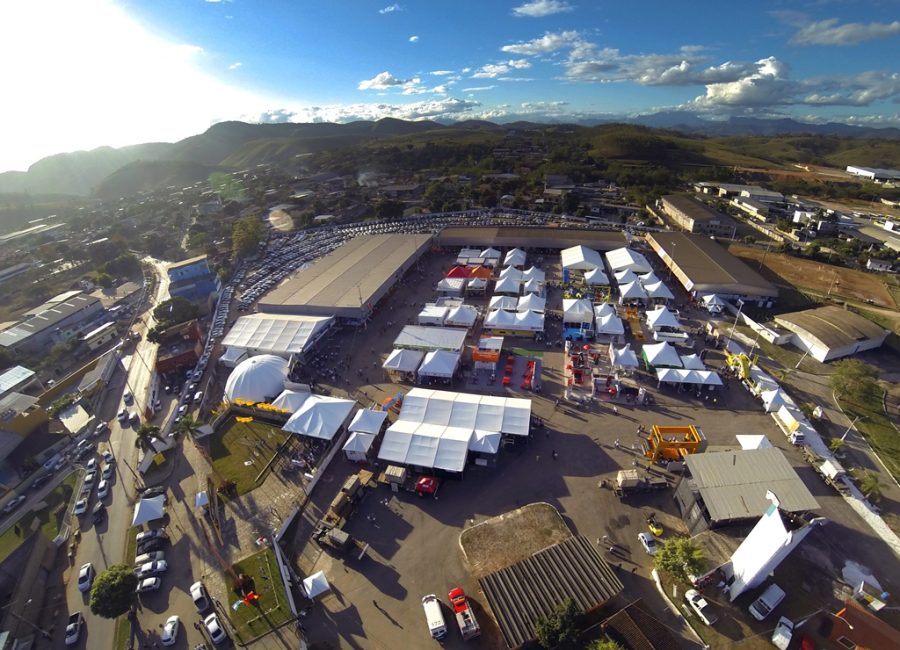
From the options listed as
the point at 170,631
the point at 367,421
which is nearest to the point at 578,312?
the point at 367,421

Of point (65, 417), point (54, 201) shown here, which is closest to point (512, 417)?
point (65, 417)

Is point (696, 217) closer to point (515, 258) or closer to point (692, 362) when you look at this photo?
point (515, 258)

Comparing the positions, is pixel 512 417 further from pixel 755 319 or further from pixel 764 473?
pixel 755 319

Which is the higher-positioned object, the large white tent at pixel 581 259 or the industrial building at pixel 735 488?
the large white tent at pixel 581 259

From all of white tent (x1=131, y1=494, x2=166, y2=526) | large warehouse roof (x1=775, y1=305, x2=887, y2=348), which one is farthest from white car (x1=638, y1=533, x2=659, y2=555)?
white tent (x1=131, y1=494, x2=166, y2=526)

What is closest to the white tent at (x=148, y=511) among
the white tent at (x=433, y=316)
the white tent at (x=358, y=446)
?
the white tent at (x=358, y=446)

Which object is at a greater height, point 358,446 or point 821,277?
point 821,277

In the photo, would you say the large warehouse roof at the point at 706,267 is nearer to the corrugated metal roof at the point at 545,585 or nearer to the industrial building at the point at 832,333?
the industrial building at the point at 832,333
